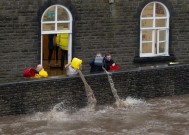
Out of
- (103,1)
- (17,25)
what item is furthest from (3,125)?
(103,1)

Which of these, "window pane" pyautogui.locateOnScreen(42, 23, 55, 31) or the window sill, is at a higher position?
"window pane" pyautogui.locateOnScreen(42, 23, 55, 31)

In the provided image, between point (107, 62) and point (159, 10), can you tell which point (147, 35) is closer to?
point (159, 10)

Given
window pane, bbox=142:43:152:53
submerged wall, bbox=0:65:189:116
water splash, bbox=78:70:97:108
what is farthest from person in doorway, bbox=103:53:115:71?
window pane, bbox=142:43:152:53

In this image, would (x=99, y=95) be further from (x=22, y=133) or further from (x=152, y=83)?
(x=22, y=133)

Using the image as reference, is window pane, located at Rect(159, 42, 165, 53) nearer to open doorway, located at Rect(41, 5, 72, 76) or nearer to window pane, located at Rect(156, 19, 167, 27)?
window pane, located at Rect(156, 19, 167, 27)

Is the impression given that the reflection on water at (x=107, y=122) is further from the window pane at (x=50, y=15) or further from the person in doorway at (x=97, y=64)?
the window pane at (x=50, y=15)

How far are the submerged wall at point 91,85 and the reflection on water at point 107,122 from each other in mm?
293

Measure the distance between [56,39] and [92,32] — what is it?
4.11 feet

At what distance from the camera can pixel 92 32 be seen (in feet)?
77.9

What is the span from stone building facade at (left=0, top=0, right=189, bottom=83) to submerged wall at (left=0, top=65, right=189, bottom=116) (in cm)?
271

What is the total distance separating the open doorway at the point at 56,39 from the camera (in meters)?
22.9

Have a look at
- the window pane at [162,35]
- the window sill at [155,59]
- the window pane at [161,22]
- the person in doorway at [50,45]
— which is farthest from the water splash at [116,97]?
the window pane at [162,35]

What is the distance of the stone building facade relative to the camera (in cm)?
2205

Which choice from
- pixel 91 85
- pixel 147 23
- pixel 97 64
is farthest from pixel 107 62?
pixel 147 23
